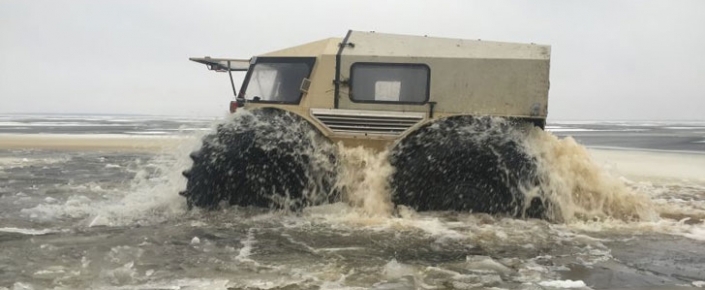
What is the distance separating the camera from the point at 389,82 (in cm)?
741

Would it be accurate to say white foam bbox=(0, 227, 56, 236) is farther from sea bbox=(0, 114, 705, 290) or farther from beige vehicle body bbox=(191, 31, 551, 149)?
beige vehicle body bbox=(191, 31, 551, 149)

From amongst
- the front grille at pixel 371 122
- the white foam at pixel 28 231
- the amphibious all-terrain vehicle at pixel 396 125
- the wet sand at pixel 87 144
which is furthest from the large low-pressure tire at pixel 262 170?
the wet sand at pixel 87 144

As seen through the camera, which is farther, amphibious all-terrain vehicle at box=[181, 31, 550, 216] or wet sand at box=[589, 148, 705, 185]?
wet sand at box=[589, 148, 705, 185]

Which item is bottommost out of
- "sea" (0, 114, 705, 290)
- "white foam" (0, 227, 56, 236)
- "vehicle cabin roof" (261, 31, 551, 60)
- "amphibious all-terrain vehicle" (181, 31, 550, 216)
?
"white foam" (0, 227, 56, 236)

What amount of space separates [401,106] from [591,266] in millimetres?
3111

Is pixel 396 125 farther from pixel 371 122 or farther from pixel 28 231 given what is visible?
pixel 28 231

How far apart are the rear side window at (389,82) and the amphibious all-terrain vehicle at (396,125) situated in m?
0.01

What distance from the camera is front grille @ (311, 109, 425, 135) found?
717 cm

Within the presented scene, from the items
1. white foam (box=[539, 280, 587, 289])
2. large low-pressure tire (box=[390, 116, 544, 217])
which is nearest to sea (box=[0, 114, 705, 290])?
white foam (box=[539, 280, 587, 289])

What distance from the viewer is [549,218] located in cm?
674

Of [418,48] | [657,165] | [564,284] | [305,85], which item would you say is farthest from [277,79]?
[657,165]

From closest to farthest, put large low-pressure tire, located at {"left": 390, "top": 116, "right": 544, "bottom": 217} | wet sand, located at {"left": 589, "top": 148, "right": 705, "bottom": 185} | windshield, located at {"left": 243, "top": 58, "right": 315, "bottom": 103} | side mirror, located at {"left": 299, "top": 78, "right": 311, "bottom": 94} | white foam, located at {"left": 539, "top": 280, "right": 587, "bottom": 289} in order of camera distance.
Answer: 1. white foam, located at {"left": 539, "top": 280, "right": 587, "bottom": 289}
2. large low-pressure tire, located at {"left": 390, "top": 116, "right": 544, "bottom": 217}
3. side mirror, located at {"left": 299, "top": 78, "right": 311, "bottom": 94}
4. windshield, located at {"left": 243, "top": 58, "right": 315, "bottom": 103}
5. wet sand, located at {"left": 589, "top": 148, "right": 705, "bottom": 185}

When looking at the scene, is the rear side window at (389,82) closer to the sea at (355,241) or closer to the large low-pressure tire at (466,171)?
the large low-pressure tire at (466,171)

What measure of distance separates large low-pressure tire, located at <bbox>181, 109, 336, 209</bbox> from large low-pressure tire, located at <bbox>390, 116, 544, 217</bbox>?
93cm
